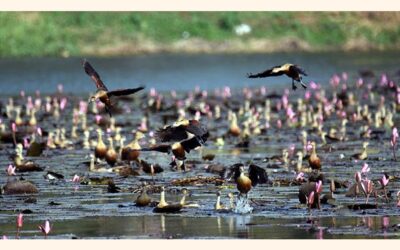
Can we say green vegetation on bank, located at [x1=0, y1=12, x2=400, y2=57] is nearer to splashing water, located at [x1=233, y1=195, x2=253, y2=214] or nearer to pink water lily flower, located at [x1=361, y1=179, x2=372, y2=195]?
splashing water, located at [x1=233, y1=195, x2=253, y2=214]

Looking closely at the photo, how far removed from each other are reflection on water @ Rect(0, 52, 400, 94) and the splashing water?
17289 millimetres

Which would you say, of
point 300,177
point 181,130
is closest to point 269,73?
point 181,130

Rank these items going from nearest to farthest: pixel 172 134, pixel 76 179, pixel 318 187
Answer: pixel 318 187 → pixel 172 134 → pixel 76 179

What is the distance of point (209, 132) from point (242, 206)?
7487 millimetres

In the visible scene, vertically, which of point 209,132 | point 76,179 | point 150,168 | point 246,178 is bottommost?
point 246,178

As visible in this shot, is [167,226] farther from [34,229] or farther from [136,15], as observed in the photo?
[136,15]

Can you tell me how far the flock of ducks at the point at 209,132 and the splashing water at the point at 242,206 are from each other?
5cm

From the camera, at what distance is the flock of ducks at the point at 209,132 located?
13.4m

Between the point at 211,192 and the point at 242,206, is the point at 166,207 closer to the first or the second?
the point at 242,206

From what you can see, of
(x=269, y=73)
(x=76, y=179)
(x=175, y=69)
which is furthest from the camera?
(x=175, y=69)

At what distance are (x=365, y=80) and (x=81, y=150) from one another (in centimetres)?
1307

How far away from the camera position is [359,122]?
69.2 ft

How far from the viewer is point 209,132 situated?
65.7 ft

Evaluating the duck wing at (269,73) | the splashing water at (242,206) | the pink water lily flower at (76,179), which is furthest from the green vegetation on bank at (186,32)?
the splashing water at (242,206)
